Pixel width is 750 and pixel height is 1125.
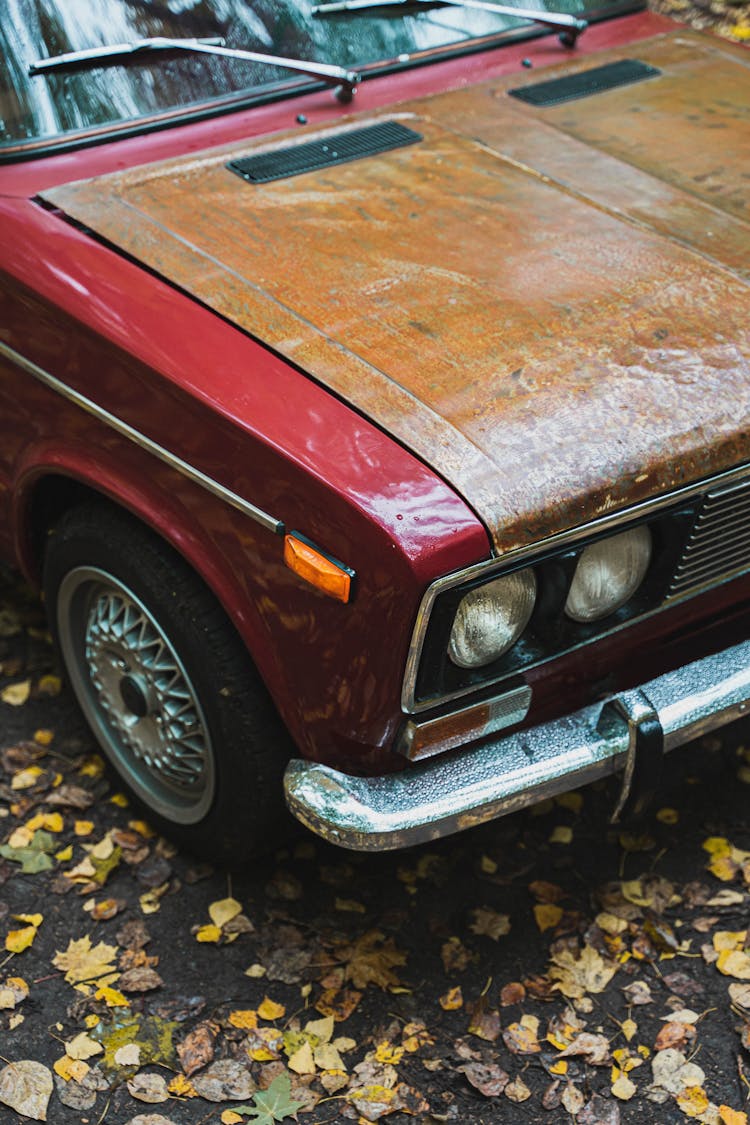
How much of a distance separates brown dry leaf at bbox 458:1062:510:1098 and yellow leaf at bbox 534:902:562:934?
0.40 meters

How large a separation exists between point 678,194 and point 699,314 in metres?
0.56

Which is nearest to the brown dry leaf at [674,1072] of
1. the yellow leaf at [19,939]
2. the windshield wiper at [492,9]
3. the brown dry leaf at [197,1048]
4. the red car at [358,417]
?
the red car at [358,417]

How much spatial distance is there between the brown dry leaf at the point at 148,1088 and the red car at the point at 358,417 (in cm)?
54

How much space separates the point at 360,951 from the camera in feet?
9.46

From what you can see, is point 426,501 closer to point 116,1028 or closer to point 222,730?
point 222,730

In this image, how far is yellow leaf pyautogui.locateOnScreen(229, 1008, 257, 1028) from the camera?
2727mm

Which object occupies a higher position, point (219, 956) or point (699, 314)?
point (699, 314)

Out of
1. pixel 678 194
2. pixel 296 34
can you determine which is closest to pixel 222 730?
pixel 678 194

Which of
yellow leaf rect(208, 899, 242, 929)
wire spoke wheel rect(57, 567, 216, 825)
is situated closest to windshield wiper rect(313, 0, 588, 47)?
wire spoke wheel rect(57, 567, 216, 825)

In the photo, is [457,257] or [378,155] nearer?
[457,257]

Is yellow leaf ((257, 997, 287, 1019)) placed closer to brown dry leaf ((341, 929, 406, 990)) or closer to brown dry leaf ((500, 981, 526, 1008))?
brown dry leaf ((341, 929, 406, 990))

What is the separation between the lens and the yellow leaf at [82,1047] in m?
2.65

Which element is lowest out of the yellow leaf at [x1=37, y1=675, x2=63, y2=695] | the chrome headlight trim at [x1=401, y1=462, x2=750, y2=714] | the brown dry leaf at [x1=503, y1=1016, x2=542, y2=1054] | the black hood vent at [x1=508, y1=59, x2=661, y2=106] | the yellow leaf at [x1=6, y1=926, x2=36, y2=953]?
the brown dry leaf at [x1=503, y1=1016, x2=542, y2=1054]

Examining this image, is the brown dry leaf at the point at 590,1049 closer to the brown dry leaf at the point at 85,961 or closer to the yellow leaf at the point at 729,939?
the yellow leaf at the point at 729,939
